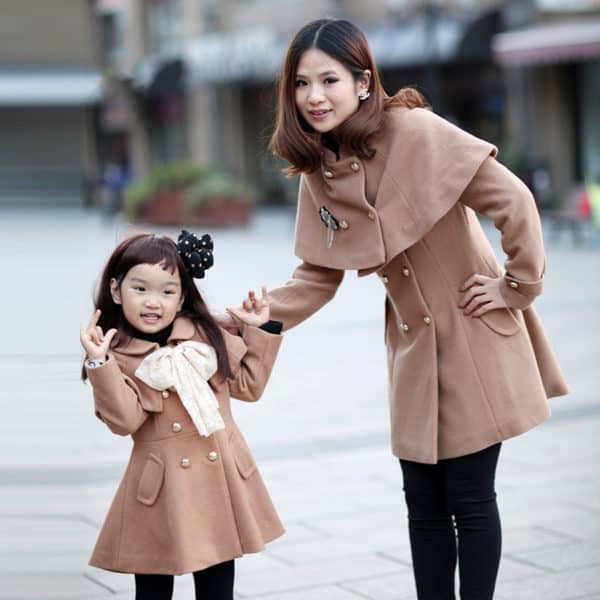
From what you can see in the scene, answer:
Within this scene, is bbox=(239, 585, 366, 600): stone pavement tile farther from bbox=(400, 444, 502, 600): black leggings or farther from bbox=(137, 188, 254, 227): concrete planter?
bbox=(137, 188, 254, 227): concrete planter

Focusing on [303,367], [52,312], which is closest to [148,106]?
[52,312]

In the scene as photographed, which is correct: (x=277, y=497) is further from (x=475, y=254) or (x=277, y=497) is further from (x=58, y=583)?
(x=475, y=254)

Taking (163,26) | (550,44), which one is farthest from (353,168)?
(163,26)

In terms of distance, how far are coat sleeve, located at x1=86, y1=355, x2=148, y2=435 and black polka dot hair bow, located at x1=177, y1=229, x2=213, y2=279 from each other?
0.35 metres

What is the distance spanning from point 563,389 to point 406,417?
528 mm

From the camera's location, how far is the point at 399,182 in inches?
135

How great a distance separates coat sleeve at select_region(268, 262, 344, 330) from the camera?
11.9ft

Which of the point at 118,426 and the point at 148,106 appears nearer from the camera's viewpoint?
the point at 118,426

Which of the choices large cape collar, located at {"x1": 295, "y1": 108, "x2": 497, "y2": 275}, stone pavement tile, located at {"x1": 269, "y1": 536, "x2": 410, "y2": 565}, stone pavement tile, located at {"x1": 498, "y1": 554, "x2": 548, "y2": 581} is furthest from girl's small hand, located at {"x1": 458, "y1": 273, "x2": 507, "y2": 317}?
stone pavement tile, located at {"x1": 269, "y1": 536, "x2": 410, "y2": 565}

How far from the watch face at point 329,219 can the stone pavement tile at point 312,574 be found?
146 cm

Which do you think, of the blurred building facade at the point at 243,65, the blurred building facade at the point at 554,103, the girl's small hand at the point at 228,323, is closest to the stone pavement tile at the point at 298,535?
the girl's small hand at the point at 228,323

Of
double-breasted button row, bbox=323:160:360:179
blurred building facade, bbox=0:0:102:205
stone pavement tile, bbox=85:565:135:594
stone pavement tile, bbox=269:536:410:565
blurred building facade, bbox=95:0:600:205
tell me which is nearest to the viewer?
double-breasted button row, bbox=323:160:360:179

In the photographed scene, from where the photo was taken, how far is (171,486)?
322 cm

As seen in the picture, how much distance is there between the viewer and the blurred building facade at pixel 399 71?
23016 millimetres
